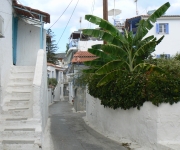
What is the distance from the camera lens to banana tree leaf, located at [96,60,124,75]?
37.1 feet

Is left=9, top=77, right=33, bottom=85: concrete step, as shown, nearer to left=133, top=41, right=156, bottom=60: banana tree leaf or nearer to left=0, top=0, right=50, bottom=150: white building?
left=0, top=0, right=50, bottom=150: white building

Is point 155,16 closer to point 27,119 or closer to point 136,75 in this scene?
point 136,75

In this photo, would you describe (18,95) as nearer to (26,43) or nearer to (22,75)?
(22,75)

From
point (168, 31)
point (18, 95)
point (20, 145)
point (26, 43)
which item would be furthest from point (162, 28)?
point (20, 145)

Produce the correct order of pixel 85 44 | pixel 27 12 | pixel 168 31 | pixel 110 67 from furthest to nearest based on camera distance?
1. pixel 85 44
2. pixel 168 31
3. pixel 27 12
4. pixel 110 67

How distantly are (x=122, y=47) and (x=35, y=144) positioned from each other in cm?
562

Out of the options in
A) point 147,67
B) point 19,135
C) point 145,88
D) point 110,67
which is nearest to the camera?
point 19,135

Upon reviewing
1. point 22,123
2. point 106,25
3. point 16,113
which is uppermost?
point 106,25

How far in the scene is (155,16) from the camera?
37.9 ft

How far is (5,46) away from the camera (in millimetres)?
11000

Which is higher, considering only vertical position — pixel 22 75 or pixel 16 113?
pixel 22 75

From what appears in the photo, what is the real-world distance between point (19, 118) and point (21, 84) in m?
1.96

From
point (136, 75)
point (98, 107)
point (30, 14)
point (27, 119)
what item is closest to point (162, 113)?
point (136, 75)

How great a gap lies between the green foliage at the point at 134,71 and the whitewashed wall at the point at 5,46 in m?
3.35
